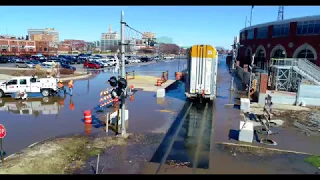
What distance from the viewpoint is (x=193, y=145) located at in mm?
10883

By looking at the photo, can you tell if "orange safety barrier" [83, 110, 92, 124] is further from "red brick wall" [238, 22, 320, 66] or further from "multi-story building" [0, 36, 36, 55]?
"multi-story building" [0, 36, 36, 55]

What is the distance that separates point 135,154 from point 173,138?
2518 millimetres

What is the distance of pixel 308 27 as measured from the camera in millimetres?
38562

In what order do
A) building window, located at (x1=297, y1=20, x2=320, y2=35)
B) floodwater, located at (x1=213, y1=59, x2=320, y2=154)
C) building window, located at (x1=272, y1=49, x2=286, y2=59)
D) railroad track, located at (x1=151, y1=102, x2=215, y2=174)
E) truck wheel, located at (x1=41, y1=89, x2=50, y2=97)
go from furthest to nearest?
building window, located at (x1=272, y1=49, x2=286, y2=59) → building window, located at (x1=297, y1=20, x2=320, y2=35) → truck wheel, located at (x1=41, y1=89, x2=50, y2=97) → floodwater, located at (x1=213, y1=59, x2=320, y2=154) → railroad track, located at (x1=151, y1=102, x2=215, y2=174)

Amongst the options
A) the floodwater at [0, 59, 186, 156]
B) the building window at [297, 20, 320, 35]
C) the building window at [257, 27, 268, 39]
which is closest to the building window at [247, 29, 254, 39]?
the building window at [257, 27, 268, 39]

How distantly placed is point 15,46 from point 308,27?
99.2m

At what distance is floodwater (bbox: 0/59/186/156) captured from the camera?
40.2 feet

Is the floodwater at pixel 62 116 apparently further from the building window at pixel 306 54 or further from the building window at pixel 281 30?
the building window at pixel 281 30

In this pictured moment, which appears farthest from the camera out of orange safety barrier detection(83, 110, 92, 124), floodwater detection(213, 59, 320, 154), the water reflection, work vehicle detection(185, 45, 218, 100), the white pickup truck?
the white pickup truck

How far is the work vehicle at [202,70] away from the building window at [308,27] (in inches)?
1038

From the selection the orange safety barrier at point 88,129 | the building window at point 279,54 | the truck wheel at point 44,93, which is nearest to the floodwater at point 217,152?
the orange safety barrier at point 88,129

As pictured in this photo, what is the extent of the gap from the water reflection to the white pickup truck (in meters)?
0.92

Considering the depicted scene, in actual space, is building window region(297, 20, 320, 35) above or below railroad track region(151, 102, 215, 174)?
above

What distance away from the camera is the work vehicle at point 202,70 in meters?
18.6
